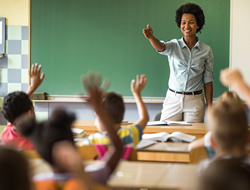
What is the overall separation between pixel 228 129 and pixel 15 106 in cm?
140

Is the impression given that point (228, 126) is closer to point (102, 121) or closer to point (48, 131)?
point (102, 121)

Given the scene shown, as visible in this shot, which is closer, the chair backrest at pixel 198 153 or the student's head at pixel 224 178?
the student's head at pixel 224 178

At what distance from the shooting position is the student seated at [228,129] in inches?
47.4

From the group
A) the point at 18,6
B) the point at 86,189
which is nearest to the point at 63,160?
the point at 86,189

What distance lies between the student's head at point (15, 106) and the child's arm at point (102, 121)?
3.29 feet

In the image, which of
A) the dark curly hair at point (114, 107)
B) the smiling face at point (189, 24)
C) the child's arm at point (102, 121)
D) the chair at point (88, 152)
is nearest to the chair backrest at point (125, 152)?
the chair at point (88, 152)

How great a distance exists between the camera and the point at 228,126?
124 centimetres

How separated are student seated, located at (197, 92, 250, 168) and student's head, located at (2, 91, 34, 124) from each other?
4.25ft

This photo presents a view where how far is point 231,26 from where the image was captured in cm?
416

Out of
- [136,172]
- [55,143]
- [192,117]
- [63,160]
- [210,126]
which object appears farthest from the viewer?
[192,117]

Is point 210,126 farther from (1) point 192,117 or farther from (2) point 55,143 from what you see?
(1) point 192,117

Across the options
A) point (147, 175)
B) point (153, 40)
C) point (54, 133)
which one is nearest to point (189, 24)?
point (153, 40)

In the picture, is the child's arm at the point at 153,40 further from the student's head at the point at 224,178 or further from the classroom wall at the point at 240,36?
the student's head at the point at 224,178

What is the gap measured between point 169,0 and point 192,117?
161 cm
